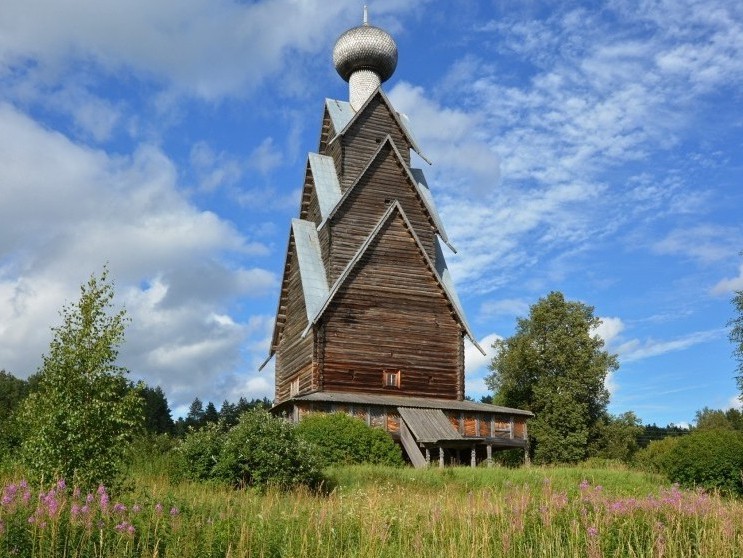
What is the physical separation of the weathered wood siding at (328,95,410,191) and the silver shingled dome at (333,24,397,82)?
4112 mm

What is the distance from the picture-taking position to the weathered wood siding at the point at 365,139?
3228 cm

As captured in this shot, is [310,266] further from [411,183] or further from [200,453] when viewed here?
[200,453]

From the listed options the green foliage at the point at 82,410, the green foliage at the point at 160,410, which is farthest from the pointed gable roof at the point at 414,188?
the green foliage at the point at 160,410

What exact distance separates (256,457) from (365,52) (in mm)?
25829

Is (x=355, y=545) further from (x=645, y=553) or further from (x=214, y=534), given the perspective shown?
(x=645, y=553)

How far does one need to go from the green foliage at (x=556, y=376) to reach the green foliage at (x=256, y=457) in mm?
23691

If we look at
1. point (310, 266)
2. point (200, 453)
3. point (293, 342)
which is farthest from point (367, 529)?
point (293, 342)

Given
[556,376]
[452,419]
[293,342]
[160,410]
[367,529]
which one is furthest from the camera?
[160,410]

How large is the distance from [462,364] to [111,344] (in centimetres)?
1921

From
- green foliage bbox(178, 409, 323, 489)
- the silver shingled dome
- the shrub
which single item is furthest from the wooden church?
the shrub

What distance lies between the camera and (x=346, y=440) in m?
21.6

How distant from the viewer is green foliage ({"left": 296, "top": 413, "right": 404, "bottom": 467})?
21.2 m

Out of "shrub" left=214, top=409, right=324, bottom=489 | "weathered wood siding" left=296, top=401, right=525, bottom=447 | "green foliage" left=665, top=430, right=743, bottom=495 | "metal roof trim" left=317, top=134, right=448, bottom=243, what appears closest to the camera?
"shrub" left=214, top=409, right=324, bottom=489

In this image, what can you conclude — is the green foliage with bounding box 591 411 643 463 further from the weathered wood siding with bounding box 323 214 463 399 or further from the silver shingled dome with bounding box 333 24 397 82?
the silver shingled dome with bounding box 333 24 397 82
